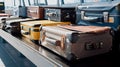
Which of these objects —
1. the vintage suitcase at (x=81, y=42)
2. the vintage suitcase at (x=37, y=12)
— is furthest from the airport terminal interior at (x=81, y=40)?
the vintage suitcase at (x=37, y=12)

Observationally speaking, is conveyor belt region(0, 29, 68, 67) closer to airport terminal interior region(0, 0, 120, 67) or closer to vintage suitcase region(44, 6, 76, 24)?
airport terminal interior region(0, 0, 120, 67)

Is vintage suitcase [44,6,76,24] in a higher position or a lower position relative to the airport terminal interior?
higher

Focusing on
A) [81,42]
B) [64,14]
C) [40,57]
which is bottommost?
[40,57]

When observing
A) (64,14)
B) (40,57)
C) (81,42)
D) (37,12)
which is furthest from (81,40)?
(37,12)

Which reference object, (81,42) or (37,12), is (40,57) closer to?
(81,42)

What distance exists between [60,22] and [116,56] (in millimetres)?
672

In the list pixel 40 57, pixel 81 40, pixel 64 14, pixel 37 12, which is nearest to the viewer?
pixel 81 40

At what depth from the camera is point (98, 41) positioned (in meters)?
1.21

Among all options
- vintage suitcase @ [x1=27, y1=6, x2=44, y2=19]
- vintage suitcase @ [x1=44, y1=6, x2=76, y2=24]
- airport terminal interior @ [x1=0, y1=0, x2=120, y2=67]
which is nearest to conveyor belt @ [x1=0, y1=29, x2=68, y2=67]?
airport terminal interior @ [x1=0, y1=0, x2=120, y2=67]

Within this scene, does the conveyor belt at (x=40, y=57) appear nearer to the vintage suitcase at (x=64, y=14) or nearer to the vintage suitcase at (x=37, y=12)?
the vintage suitcase at (x=64, y=14)

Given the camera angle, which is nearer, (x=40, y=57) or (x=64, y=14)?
(x=40, y=57)

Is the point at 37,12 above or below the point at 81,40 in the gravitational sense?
above

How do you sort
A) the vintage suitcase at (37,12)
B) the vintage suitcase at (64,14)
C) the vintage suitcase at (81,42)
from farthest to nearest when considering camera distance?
the vintage suitcase at (37,12) → the vintage suitcase at (64,14) → the vintage suitcase at (81,42)

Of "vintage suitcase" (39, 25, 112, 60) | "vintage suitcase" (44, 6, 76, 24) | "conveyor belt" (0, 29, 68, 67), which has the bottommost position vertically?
"conveyor belt" (0, 29, 68, 67)
